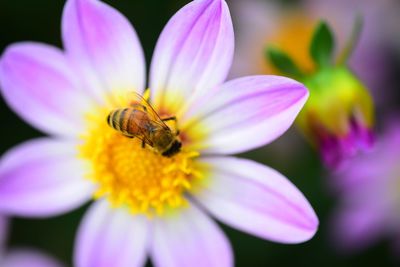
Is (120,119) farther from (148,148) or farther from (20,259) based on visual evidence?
(20,259)

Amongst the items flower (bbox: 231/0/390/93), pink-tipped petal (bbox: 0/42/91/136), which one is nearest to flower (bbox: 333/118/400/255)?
flower (bbox: 231/0/390/93)

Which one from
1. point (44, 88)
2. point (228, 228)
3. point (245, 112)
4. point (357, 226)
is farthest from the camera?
point (228, 228)

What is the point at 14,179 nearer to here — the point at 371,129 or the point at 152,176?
the point at 152,176

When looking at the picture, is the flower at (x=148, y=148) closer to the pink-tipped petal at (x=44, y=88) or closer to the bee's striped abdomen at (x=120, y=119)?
the pink-tipped petal at (x=44, y=88)

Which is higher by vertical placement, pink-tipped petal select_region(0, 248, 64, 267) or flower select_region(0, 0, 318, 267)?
flower select_region(0, 0, 318, 267)

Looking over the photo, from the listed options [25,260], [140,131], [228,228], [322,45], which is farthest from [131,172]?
[228,228]

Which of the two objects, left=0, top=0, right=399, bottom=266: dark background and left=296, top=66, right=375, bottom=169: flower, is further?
left=0, top=0, right=399, bottom=266: dark background

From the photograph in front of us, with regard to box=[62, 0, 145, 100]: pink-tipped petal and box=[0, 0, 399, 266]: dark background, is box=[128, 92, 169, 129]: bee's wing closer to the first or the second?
box=[62, 0, 145, 100]: pink-tipped petal
